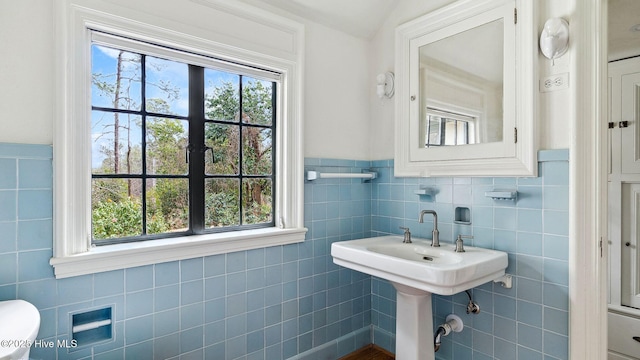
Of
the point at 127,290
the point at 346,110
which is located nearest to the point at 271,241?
the point at 127,290

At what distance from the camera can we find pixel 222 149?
5.93 ft

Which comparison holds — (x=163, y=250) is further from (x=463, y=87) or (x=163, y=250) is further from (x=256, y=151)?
(x=463, y=87)

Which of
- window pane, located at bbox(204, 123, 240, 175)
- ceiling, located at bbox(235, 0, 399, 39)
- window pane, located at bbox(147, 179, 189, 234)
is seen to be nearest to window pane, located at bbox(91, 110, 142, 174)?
window pane, located at bbox(147, 179, 189, 234)

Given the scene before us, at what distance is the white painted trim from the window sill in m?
1.35

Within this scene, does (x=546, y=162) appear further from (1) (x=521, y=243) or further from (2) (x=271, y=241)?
(2) (x=271, y=241)

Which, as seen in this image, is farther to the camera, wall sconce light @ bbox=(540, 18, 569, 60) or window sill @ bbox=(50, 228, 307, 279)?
wall sconce light @ bbox=(540, 18, 569, 60)

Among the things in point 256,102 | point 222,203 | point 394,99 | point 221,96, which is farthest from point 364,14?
point 222,203

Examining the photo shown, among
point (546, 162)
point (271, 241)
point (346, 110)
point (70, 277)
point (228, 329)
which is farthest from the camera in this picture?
point (346, 110)

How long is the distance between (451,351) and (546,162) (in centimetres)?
117

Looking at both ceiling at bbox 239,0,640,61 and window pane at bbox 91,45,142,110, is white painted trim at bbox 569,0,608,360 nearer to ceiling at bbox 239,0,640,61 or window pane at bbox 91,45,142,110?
ceiling at bbox 239,0,640,61

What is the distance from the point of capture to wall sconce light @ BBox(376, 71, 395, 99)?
2.20 m

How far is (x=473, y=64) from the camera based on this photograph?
182 cm

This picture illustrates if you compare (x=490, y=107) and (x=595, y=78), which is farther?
(x=490, y=107)

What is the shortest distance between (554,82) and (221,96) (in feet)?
5.33
